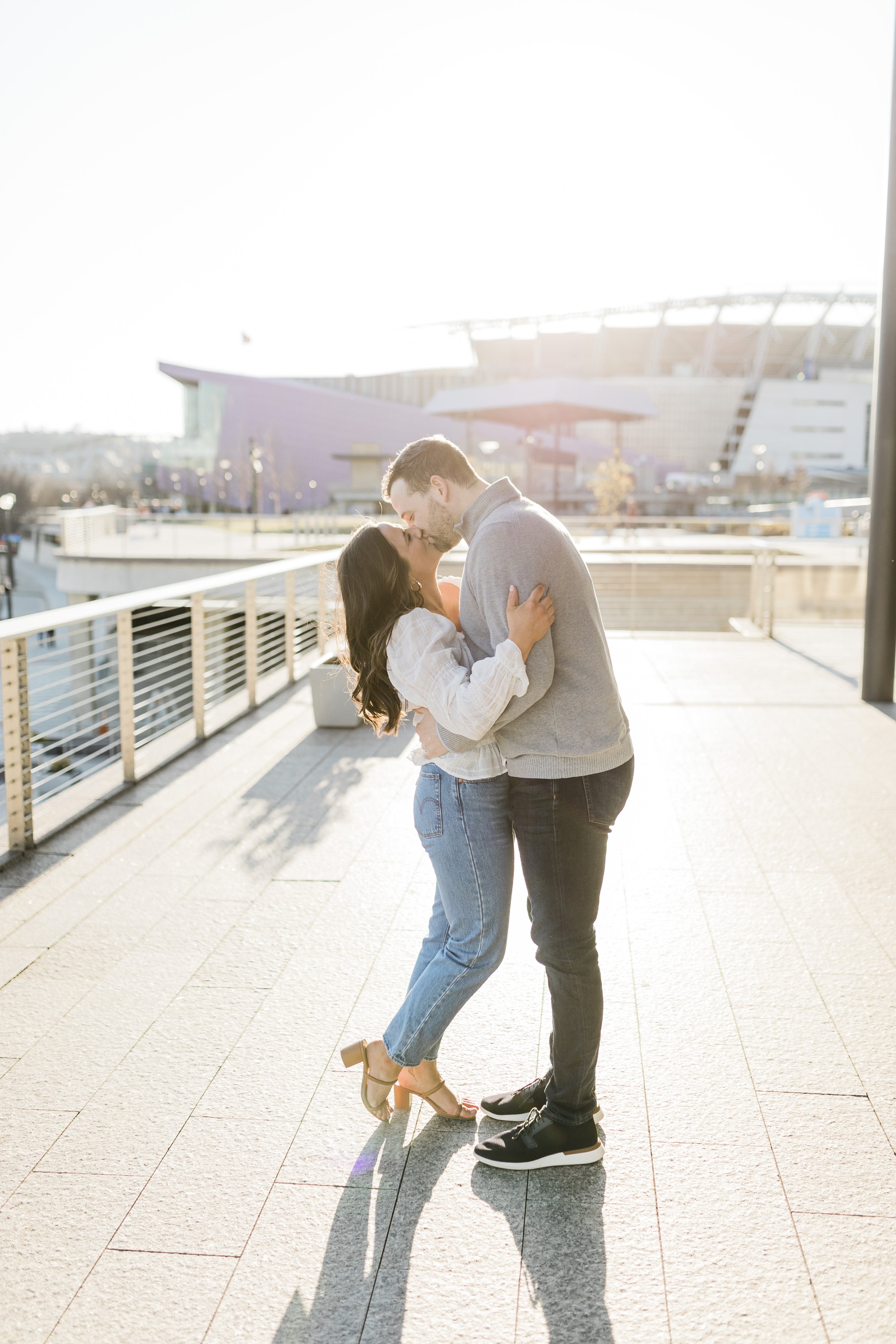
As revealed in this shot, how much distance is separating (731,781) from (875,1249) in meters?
3.84

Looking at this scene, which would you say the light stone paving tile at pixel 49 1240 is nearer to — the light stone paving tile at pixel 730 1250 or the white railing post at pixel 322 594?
the light stone paving tile at pixel 730 1250

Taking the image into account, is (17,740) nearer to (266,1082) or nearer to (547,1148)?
(266,1082)

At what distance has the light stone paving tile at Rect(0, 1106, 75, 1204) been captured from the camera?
2350mm

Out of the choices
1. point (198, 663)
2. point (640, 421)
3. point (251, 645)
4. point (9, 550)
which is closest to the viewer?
point (198, 663)

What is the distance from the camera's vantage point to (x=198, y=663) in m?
6.75

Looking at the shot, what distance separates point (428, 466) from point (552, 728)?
0.57 meters

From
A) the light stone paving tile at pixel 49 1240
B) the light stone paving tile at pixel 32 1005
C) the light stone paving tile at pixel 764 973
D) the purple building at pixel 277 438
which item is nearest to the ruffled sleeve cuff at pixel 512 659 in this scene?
the light stone paving tile at pixel 49 1240

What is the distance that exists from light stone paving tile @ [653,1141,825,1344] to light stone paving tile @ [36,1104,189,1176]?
1.11 meters

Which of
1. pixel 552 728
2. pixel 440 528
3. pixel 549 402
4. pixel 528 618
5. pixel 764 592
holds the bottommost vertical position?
pixel 764 592

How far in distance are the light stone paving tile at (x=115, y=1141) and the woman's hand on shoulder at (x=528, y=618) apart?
1.42 metres

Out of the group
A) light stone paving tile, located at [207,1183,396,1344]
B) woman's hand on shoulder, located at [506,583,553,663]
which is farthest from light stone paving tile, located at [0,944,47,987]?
woman's hand on shoulder, located at [506,583,553,663]

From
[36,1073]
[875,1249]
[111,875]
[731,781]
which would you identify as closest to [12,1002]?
[36,1073]

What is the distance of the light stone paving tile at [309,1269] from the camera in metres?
1.88

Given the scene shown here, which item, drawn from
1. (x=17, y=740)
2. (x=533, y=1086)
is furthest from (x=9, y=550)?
(x=533, y=1086)
